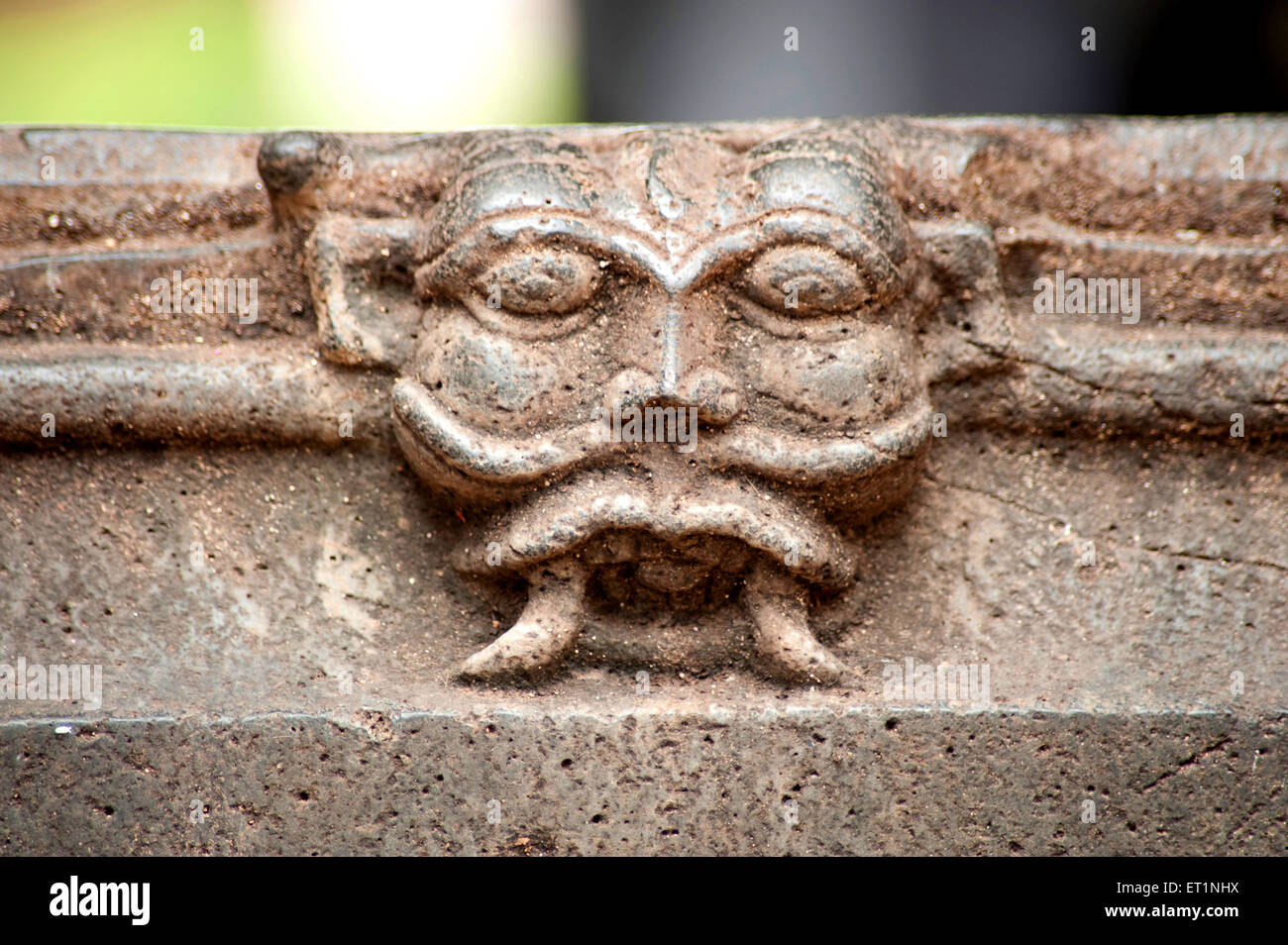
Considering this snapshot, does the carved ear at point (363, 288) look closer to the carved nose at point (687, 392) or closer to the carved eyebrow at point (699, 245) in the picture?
the carved eyebrow at point (699, 245)

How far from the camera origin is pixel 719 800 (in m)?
1.44

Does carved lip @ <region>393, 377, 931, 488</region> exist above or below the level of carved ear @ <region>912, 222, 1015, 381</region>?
below

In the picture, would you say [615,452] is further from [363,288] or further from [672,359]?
[363,288]

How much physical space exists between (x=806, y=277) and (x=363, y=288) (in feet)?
1.98

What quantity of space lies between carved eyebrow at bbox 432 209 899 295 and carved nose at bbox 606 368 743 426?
12 centimetres

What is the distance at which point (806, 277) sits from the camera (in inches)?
57.0

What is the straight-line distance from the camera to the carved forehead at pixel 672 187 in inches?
57.3

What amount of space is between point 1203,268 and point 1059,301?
0.68 ft

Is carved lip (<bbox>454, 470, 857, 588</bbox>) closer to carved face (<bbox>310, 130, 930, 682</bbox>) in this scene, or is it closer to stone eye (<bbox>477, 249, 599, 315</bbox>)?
carved face (<bbox>310, 130, 930, 682</bbox>)

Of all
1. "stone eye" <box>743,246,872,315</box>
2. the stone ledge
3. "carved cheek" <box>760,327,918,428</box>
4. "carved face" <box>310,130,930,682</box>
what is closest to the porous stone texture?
the stone ledge

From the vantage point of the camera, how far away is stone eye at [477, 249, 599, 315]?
1.44 m

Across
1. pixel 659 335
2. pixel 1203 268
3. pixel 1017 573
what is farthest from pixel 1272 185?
pixel 659 335

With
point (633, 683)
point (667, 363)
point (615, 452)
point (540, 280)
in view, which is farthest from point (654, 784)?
point (540, 280)

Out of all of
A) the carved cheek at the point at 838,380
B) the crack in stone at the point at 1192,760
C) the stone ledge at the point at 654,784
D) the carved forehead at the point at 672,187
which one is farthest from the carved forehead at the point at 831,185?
the crack in stone at the point at 1192,760
